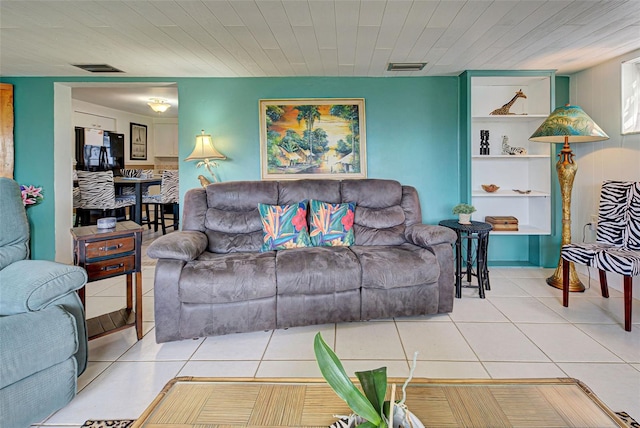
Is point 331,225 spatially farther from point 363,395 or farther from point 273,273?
point 363,395

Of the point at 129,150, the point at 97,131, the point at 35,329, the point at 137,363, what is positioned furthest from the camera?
the point at 129,150

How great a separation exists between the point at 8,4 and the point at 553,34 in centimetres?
392

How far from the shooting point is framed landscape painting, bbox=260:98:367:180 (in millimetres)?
4027

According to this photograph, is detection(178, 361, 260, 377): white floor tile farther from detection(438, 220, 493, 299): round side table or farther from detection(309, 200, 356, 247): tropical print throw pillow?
detection(438, 220, 493, 299): round side table

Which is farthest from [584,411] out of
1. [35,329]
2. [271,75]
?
[271,75]

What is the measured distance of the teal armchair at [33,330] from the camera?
1.40 meters

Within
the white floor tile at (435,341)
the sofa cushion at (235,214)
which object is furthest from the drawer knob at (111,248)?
the white floor tile at (435,341)

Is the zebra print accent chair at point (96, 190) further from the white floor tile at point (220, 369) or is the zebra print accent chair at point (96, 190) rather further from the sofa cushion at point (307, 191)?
the white floor tile at point (220, 369)

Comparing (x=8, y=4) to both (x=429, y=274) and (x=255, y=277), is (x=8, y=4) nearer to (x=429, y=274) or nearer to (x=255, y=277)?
(x=255, y=277)

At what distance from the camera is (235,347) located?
227cm

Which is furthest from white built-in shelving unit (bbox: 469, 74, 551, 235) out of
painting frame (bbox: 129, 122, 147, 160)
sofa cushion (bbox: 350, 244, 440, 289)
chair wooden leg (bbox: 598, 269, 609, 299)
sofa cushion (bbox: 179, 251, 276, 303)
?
painting frame (bbox: 129, 122, 147, 160)

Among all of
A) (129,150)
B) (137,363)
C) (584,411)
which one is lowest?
(137,363)

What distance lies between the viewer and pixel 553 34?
2818 mm

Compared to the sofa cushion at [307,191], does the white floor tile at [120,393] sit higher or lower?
lower
